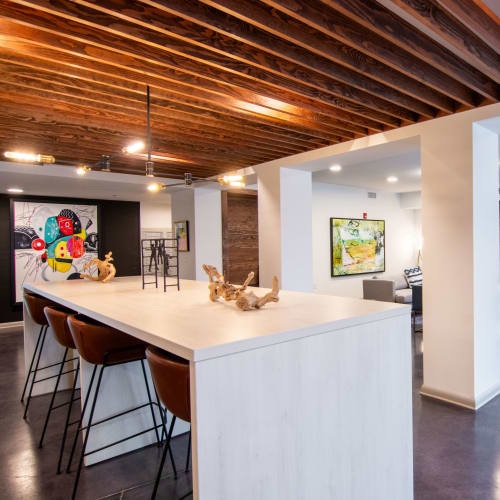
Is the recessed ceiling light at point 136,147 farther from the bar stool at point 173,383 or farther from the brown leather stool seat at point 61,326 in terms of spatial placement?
the bar stool at point 173,383

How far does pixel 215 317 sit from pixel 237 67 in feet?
5.32

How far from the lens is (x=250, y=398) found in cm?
131

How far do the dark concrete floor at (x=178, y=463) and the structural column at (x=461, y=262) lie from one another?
254 millimetres

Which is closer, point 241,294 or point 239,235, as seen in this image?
point 241,294

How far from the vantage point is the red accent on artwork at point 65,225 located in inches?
289

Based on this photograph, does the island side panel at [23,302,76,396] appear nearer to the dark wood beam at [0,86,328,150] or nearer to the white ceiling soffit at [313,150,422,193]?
the dark wood beam at [0,86,328,150]

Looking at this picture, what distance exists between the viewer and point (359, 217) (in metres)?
8.26

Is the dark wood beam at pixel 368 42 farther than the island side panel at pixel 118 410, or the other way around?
the island side panel at pixel 118 410

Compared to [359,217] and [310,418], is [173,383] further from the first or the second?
[359,217]

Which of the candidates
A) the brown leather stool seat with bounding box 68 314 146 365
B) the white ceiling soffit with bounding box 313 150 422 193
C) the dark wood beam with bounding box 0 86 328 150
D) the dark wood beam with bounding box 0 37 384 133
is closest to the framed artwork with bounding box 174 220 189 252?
the white ceiling soffit with bounding box 313 150 422 193

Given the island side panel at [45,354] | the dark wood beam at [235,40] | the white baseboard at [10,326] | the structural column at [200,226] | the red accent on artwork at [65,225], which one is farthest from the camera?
the red accent on artwork at [65,225]

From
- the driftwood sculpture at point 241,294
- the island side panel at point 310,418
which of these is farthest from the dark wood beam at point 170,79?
the island side panel at point 310,418

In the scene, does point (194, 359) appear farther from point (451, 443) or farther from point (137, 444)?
point (451, 443)

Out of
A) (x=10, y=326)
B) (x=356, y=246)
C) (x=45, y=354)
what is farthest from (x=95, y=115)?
(x=356, y=246)
